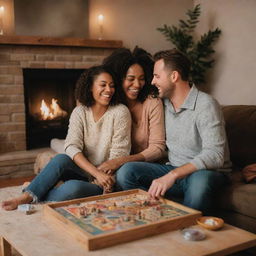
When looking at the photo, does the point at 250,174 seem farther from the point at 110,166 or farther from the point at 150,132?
the point at 110,166

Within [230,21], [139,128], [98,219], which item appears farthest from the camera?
[230,21]

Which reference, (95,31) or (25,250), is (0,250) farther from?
(95,31)

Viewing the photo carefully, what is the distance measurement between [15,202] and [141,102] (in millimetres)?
958

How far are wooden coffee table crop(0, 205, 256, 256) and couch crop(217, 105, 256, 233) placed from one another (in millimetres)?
494

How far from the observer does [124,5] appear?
13.7 feet

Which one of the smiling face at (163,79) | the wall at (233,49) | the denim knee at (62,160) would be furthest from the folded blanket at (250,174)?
the wall at (233,49)

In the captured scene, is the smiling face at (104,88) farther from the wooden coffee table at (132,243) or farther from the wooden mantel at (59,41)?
the wooden mantel at (59,41)

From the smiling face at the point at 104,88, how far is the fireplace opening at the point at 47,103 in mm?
1686

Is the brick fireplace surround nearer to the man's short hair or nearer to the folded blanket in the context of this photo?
the man's short hair

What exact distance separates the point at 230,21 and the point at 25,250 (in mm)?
3359

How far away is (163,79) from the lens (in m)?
2.12

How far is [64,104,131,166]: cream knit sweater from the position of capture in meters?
2.23

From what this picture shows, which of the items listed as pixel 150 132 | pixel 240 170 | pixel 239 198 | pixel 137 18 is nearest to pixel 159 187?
pixel 239 198

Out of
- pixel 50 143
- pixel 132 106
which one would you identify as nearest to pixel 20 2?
pixel 50 143
